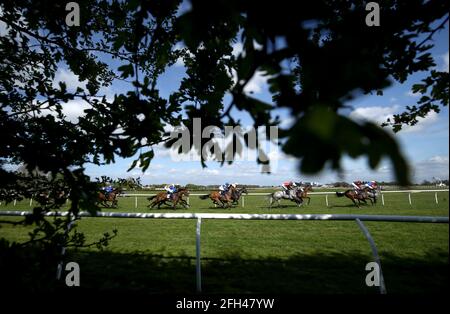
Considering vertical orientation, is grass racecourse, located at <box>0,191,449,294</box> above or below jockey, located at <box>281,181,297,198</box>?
below

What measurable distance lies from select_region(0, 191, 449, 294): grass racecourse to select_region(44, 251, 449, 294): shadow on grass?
0.01 meters

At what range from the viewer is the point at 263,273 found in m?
4.91

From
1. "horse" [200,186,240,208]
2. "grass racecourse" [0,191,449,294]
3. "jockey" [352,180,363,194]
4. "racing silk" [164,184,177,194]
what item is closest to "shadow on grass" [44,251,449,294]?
"grass racecourse" [0,191,449,294]

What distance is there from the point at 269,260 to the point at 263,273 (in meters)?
0.86

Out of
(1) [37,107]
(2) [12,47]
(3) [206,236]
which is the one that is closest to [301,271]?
(3) [206,236]

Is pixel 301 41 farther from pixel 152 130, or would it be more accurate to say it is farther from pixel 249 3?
pixel 152 130

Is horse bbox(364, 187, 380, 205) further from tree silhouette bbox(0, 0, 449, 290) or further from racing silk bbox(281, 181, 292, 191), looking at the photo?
tree silhouette bbox(0, 0, 449, 290)

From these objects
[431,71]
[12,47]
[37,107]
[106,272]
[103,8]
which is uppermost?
[103,8]

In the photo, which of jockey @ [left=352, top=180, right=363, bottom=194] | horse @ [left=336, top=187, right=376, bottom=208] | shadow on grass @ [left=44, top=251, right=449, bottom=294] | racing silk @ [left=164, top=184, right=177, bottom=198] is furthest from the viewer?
racing silk @ [left=164, top=184, right=177, bottom=198]

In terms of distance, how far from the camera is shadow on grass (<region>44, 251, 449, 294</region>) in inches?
161

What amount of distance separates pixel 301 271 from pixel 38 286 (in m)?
A: 4.16

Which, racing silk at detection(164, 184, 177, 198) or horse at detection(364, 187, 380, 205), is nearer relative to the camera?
horse at detection(364, 187, 380, 205)

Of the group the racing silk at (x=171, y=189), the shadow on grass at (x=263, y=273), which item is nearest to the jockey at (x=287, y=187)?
the racing silk at (x=171, y=189)
